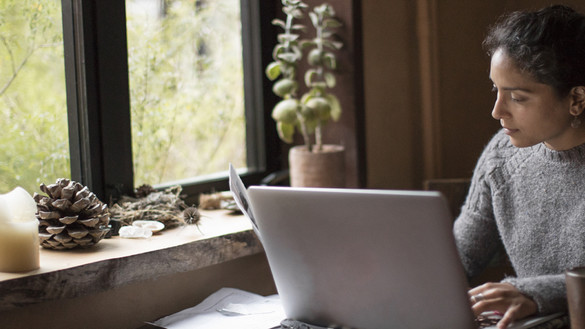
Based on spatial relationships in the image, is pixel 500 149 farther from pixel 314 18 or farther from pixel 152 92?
pixel 152 92

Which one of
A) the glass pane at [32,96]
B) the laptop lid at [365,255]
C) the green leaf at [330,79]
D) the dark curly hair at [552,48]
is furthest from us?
the green leaf at [330,79]

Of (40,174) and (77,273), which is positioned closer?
(77,273)

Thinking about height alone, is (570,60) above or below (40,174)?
above

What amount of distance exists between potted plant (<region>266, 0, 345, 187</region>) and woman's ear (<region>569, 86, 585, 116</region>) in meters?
0.68

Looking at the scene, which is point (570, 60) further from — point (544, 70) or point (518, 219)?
point (518, 219)

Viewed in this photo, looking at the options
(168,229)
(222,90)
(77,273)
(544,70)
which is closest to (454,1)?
(222,90)

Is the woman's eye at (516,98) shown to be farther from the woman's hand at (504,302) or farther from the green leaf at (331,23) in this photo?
the green leaf at (331,23)

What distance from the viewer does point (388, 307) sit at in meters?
1.05

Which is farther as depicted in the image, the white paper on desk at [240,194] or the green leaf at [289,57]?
the green leaf at [289,57]

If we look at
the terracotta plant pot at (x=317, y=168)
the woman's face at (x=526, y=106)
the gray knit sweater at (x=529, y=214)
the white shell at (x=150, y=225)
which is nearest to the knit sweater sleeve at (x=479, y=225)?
the gray knit sweater at (x=529, y=214)

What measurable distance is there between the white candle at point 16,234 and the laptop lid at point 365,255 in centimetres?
41

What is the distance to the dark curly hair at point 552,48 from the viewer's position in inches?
49.5

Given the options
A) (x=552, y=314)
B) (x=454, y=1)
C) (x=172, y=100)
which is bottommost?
(x=552, y=314)

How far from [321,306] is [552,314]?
43 cm
